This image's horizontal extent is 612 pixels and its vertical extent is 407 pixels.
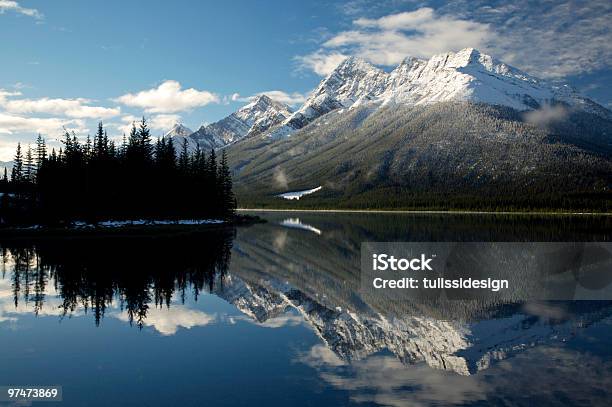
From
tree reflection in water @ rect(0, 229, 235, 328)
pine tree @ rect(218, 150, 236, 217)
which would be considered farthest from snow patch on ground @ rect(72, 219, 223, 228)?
tree reflection in water @ rect(0, 229, 235, 328)

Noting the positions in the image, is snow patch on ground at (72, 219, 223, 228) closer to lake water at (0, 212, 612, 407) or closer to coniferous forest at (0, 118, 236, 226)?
coniferous forest at (0, 118, 236, 226)

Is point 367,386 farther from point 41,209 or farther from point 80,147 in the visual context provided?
point 80,147

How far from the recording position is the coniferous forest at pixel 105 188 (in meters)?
90.1

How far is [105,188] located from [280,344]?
7951cm

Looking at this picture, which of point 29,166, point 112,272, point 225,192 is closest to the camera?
point 112,272

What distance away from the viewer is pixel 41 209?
89938 mm

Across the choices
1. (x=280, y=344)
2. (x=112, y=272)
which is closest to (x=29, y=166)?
(x=112, y=272)

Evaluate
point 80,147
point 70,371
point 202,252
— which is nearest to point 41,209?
point 80,147

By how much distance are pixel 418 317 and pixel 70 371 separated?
18529 millimetres

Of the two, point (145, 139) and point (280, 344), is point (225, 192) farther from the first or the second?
point (280, 344)

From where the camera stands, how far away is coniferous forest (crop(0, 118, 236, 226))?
90.1 m

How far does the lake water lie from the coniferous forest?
52.0 metres

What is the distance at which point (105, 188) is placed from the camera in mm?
93562

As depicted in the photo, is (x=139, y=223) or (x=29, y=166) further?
(x=29, y=166)
